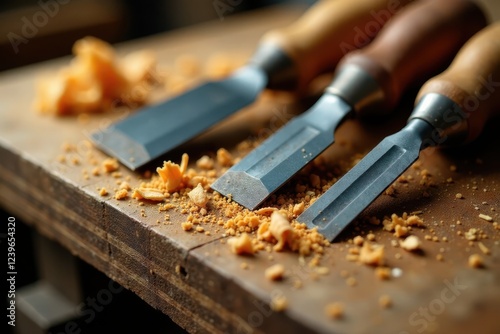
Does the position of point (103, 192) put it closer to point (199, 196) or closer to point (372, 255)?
point (199, 196)

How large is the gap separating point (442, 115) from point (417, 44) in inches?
8.5

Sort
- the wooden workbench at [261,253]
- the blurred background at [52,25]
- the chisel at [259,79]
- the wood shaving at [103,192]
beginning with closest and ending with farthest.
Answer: the wooden workbench at [261,253]
the wood shaving at [103,192]
the chisel at [259,79]
the blurred background at [52,25]

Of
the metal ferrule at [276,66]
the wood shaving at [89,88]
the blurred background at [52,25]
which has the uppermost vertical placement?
the metal ferrule at [276,66]

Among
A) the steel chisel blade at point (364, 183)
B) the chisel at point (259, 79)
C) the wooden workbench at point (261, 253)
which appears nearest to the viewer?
the wooden workbench at point (261, 253)

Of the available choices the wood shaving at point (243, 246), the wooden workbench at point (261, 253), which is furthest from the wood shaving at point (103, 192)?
the wood shaving at point (243, 246)

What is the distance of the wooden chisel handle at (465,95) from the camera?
2.71ft

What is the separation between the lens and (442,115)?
0.82m

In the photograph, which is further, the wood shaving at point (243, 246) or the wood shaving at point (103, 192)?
the wood shaving at point (103, 192)

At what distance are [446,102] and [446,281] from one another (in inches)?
12.6

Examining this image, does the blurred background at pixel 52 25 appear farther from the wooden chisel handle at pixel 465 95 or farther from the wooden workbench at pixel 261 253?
the wooden chisel handle at pixel 465 95

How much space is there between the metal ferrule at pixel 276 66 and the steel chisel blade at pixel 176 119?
0.01 meters

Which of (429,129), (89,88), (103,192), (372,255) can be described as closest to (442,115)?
Result: (429,129)

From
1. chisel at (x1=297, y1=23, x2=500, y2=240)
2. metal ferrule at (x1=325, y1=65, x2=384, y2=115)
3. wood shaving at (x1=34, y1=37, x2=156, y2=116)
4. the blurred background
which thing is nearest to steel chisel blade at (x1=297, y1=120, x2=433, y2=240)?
chisel at (x1=297, y1=23, x2=500, y2=240)

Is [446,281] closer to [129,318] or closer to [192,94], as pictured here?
[192,94]
